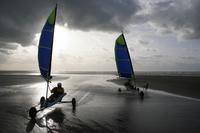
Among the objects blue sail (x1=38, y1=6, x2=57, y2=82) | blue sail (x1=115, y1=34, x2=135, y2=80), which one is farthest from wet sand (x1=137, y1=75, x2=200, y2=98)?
blue sail (x1=38, y1=6, x2=57, y2=82)

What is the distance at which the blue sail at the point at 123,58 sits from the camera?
30500mm

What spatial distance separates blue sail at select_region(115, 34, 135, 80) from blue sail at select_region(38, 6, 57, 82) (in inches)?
653

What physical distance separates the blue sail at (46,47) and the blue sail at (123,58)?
16583mm

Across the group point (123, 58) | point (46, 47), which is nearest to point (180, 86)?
point (123, 58)

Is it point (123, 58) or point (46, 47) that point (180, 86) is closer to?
point (123, 58)

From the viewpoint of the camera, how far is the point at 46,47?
14.9 m

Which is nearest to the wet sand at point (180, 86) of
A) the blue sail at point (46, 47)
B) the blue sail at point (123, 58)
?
the blue sail at point (123, 58)

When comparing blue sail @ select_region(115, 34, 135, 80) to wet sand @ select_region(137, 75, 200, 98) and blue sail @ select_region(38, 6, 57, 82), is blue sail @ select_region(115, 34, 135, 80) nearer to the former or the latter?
wet sand @ select_region(137, 75, 200, 98)

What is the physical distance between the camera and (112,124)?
39.1 feet

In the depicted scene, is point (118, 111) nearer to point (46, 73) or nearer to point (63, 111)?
point (63, 111)

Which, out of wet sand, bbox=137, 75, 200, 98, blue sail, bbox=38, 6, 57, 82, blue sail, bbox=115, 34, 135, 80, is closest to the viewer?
blue sail, bbox=38, 6, 57, 82

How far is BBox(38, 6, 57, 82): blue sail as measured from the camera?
48.7ft

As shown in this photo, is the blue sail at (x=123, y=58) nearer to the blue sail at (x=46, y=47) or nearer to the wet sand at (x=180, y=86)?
Result: the wet sand at (x=180, y=86)

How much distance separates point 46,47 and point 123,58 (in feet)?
56.2
